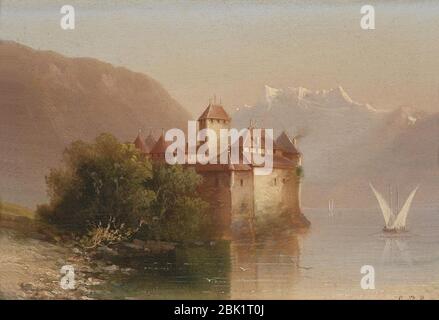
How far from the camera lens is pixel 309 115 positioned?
6859 millimetres

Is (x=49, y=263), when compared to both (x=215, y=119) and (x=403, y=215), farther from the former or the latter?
(x=403, y=215)

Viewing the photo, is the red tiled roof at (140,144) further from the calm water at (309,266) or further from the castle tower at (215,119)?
the calm water at (309,266)

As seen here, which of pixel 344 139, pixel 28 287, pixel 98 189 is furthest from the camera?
pixel 344 139

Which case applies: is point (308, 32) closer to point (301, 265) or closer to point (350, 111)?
point (350, 111)

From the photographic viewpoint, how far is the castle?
666 cm

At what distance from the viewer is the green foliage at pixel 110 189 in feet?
21.7

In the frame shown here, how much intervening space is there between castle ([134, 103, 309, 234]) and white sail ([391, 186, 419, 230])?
1.10 m

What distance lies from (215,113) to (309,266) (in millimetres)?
2281

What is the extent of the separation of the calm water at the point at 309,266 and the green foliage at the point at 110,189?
1.95 ft

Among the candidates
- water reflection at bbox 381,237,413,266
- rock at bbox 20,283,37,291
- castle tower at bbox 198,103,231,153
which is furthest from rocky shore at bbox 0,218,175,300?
water reflection at bbox 381,237,413,266

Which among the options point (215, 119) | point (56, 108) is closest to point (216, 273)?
point (215, 119)

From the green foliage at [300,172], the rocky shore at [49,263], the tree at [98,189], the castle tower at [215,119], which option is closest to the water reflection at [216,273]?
the rocky shore at [49,263]

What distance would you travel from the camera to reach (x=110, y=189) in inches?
261

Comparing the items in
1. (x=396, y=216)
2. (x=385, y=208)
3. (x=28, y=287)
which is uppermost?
(x=385, y=208)
